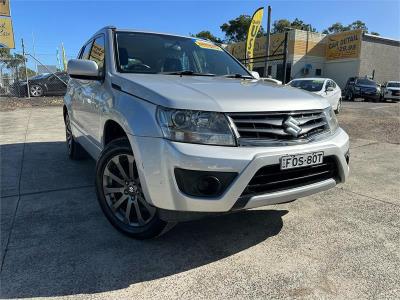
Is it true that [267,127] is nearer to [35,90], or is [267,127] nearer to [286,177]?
[286,177]

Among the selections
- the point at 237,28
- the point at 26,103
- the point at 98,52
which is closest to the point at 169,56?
the point at 98,52

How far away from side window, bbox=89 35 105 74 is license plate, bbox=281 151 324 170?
2.04m

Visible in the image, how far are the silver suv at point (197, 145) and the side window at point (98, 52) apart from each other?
26cm

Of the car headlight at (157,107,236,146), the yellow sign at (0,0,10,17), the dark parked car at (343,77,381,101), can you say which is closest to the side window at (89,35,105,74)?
the car headlight at (157,107,236,146)

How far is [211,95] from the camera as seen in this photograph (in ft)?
9.07

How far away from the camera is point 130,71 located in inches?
140

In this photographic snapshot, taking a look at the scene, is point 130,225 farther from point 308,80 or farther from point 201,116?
point 308,80

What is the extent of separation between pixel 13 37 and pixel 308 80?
1565 cm

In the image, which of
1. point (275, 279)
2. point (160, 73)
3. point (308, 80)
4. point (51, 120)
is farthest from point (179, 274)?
point (308, 80)

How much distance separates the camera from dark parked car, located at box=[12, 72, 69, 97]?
19344mm

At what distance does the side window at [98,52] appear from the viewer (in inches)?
155

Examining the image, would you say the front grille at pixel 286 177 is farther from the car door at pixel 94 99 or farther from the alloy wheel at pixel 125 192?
the car door at pixel 94 99

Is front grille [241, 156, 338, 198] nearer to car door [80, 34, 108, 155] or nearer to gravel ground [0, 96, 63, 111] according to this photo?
car door [80, 34, 108, 155]

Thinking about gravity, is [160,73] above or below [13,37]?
below
